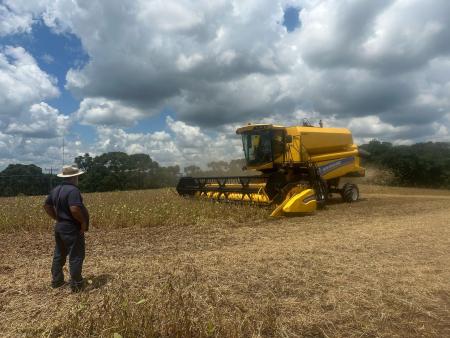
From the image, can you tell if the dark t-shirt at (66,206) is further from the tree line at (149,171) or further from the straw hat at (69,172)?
the tree line at (149,171)

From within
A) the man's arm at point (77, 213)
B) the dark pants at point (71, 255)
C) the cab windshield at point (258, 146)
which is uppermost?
the cab windshield at point (258, 146)

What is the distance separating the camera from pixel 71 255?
16.2 ft

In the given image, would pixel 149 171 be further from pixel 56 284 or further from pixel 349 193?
pixel 56 284

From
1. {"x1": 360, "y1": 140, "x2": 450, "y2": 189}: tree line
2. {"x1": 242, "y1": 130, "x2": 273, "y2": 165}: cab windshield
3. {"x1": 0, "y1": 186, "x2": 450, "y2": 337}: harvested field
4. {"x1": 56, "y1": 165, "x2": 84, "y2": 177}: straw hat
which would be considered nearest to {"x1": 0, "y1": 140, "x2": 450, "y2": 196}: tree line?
{"x1": 360, "y1": 140, "x2": 450, "y2": 189}: tree line

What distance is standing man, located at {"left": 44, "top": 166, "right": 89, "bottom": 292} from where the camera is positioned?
490cm

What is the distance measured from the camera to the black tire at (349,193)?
15703mm

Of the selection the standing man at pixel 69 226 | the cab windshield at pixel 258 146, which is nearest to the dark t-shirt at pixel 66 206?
the standing man at pixel 69 226

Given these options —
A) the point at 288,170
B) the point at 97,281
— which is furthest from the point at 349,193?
the point at 97,281

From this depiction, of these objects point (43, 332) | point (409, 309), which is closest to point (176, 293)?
point (43, 332)

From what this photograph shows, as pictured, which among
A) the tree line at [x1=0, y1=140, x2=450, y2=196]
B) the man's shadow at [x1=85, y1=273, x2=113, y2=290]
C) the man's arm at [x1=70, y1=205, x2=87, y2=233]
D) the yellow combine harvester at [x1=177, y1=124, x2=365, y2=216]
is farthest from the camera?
the tree line at [x1=0, y1=140, x2=450, y2=196]

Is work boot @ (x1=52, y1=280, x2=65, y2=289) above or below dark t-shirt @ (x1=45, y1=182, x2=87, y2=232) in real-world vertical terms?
below

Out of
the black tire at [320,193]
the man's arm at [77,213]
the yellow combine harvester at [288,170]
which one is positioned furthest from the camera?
the black tire at [320,193]

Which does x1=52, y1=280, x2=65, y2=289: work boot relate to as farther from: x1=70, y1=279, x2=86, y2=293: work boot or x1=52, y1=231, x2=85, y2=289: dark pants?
x1=70, y1=279, x2=86, y2=293: work boot

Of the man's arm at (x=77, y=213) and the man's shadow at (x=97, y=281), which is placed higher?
the man's arm at (x=77, y=213)
